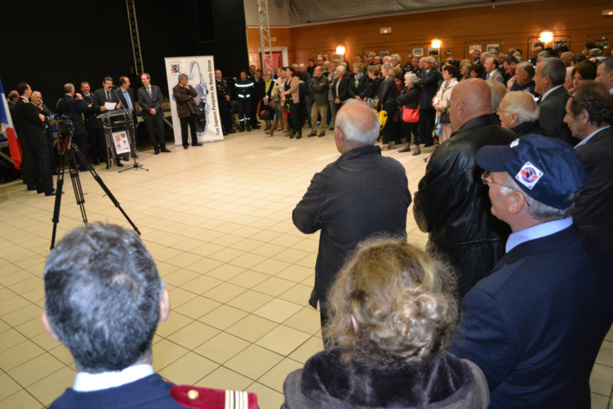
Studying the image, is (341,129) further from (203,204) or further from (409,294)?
(203,204)

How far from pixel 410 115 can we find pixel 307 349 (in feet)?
21.0

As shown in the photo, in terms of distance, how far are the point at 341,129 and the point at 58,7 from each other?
13.2 meters

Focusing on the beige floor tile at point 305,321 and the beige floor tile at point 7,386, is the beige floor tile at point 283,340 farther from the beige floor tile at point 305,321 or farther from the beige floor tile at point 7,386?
the beige floor tile at point 7,386

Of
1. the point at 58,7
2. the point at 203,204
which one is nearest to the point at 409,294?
the point at 203,204

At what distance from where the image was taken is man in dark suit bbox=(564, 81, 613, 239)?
8.68ft

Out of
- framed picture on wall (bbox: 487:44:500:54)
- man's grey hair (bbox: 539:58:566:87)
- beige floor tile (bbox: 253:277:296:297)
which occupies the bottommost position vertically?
beige floor tile (bbox: 253:277:296:297)

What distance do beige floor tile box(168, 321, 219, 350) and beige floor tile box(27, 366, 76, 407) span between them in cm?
68

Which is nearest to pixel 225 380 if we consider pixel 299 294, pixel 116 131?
pixel 299 294

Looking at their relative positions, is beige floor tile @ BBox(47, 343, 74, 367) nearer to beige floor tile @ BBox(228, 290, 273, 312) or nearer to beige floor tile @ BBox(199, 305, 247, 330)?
beige floor tile @ BBox(199, 305, 247, 330)

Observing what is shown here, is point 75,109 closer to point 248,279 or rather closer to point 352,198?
point 248,279

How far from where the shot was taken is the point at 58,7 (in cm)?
1247

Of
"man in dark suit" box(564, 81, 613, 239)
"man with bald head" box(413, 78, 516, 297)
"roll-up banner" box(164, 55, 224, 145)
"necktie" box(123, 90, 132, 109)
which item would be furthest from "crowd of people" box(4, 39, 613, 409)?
"roll-up banner" box(164, 55, 224, 145)

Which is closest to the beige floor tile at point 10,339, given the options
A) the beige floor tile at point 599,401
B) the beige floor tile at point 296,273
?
the beige floor tile at point 296,273

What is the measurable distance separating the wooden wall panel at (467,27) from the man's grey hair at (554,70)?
10.5m
